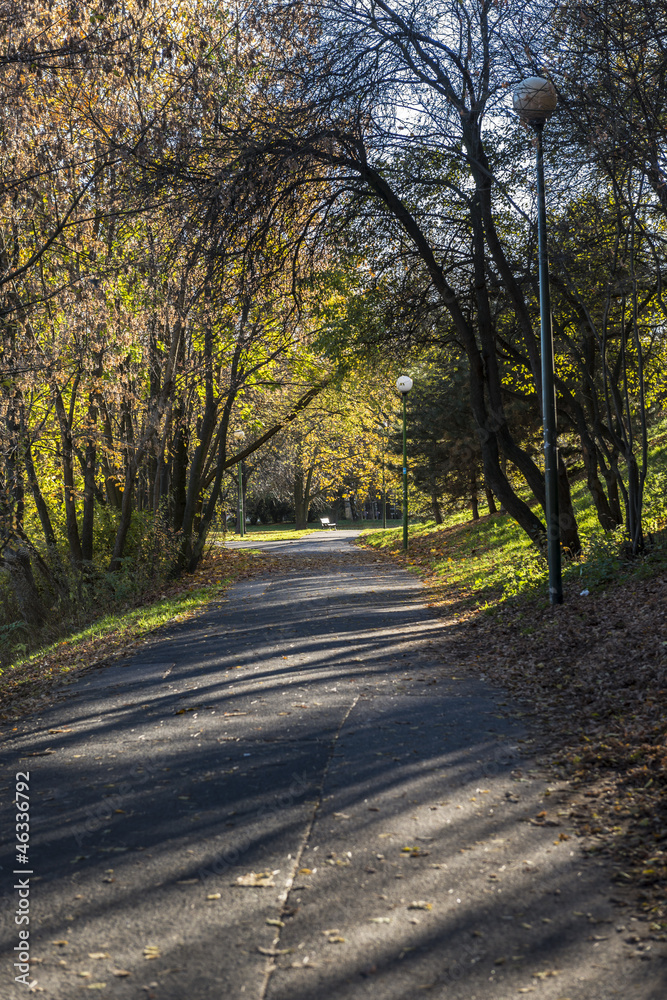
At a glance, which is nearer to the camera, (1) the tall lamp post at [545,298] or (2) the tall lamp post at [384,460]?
(1) the tall lamp post at [545,298]

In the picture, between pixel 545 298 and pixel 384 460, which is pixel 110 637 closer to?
pixel 545 298

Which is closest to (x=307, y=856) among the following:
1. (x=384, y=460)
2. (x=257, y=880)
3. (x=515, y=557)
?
(x=257, y=880)

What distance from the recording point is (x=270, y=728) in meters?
6.46

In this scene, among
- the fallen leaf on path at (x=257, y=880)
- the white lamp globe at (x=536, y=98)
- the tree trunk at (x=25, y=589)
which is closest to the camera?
the fallen leaf on path at (x=257, y=880)

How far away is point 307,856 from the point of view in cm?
411

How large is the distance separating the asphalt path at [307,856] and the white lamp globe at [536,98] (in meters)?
6.17

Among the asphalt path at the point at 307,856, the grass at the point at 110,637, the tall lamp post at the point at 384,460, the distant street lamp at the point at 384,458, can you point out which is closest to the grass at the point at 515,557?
the asphalt path at the point at 307,856

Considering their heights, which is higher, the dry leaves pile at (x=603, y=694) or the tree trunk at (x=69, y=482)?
the tree trunk at (x=69, y=482)

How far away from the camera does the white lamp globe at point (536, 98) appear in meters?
9.28

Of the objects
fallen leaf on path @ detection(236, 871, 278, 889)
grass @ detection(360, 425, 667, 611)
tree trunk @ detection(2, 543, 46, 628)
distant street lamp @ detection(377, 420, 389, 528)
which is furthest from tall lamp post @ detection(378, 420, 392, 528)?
fallen leaf on path @ detection(236, 871, 278, 889)

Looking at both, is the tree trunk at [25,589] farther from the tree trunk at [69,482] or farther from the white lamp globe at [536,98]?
the white lamp globe at [536,98]

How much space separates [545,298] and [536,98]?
225cm

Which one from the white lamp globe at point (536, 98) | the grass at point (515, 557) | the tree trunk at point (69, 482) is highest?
the white lamp globe at point (536, 98)

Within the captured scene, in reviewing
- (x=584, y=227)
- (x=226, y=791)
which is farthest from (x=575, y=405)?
(x=226, y=791)
